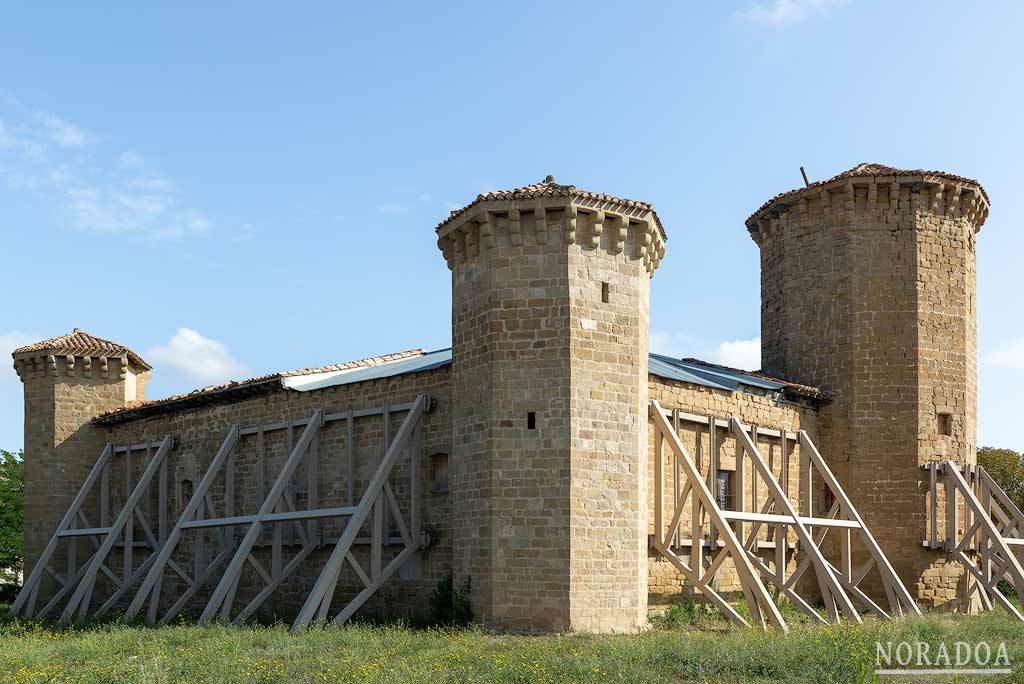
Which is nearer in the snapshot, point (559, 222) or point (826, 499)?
point (559, 222)

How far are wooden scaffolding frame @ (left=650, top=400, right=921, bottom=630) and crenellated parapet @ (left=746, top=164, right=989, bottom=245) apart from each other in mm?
5457

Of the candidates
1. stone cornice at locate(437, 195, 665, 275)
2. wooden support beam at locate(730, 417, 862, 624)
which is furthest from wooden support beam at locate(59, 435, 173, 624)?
wooden support beam at locate(730, 417, 862, 624)

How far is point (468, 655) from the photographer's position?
49.7 ft

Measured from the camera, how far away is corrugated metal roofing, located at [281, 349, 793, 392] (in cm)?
2240

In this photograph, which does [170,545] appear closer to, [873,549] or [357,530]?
[357,530]

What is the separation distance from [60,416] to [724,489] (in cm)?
1733

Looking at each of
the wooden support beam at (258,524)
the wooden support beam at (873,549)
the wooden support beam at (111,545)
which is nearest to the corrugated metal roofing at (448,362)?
the wooden support beam at (258,524)

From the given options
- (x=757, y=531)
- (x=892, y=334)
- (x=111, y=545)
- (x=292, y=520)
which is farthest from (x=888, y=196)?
(x=111, y=545)

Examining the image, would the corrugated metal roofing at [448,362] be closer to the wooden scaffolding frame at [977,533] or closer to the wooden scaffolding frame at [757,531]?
the wooden scaffolding frame at [757,531]

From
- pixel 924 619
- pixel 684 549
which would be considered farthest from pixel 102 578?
pixel 924 619

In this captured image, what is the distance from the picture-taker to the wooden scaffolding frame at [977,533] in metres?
23.5

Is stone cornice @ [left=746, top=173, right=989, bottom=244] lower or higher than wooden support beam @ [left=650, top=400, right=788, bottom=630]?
higher

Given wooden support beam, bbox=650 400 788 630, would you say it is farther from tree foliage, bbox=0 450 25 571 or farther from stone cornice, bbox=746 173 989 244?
tree foliage, bbox=0 450 25 571

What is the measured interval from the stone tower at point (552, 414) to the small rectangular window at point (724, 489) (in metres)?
4.00
